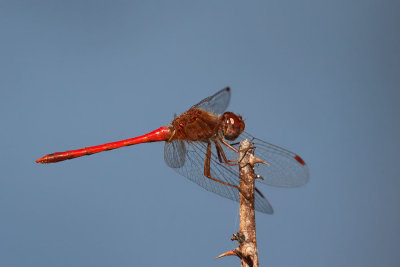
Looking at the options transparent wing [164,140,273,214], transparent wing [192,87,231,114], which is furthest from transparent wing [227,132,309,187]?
transparent wing [192,87,231,114]

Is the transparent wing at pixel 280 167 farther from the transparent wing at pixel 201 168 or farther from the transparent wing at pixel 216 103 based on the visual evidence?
the transparent wing at pixel 216 103

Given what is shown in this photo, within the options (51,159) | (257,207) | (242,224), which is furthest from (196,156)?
(51,159)

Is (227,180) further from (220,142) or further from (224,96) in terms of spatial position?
(224,96)

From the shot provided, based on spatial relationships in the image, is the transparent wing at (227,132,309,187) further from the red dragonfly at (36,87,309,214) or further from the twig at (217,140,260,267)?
the twig at (217,140,260,267)

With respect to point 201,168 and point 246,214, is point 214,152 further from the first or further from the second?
point 246,214

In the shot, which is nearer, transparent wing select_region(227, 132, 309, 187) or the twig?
the twig

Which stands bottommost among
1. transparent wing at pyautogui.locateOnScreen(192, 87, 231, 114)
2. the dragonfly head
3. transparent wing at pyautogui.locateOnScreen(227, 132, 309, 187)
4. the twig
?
the twig

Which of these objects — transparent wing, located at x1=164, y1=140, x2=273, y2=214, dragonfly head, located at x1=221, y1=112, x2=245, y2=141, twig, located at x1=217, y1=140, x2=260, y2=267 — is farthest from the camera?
dragonfly head, located at x1=221, y1=112, x2=245, y2=141

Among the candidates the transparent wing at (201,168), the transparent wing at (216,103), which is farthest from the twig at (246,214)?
the transparent wing at (216,103)
